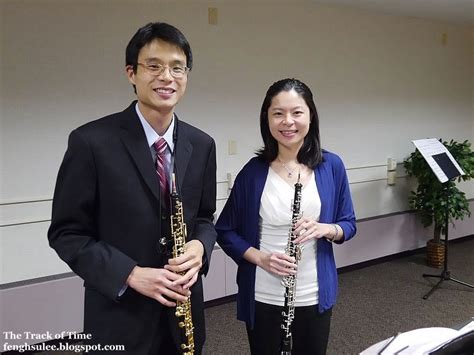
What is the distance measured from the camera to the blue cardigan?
5.30 feet

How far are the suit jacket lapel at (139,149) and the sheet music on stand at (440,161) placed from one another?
306cm

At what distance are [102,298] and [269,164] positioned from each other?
84 cm

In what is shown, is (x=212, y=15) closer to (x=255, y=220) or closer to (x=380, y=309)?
(x=255, y=220)

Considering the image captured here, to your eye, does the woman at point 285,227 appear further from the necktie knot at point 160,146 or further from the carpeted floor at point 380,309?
the carpeted floor at point 380,309

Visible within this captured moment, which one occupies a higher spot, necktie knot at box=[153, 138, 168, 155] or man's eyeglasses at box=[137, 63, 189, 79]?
man's eyeglasses at box=[137, 63, 189, 79]

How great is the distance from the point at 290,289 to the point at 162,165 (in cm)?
69

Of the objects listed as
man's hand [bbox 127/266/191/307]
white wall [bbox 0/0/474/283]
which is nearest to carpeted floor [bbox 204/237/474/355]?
white wall [bbox 0/0/474/283]

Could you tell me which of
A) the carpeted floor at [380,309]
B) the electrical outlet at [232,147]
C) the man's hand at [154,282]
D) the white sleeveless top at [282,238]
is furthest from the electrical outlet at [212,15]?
the man's hand at [154,282]

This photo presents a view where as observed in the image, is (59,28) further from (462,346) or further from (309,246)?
(462,346)

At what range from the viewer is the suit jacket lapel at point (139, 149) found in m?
1.20

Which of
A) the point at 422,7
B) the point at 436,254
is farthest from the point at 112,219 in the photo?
the point at 436,254

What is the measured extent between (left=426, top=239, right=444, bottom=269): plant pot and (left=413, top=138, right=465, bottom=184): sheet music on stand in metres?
0.96

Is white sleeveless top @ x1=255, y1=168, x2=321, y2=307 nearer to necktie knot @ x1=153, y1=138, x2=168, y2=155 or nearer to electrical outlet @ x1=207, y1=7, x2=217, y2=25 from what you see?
necktie knot @ x1=153, y1=138, x2=168, y2=155

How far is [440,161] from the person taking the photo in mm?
3676
